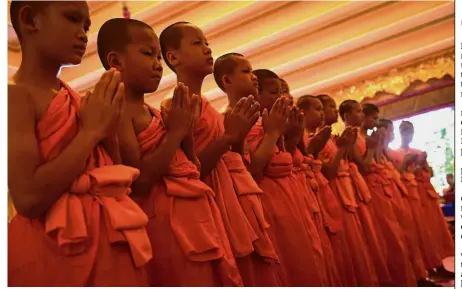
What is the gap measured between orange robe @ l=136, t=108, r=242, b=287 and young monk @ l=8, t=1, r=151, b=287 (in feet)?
0.81

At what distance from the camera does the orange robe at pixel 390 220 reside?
3.42 metres

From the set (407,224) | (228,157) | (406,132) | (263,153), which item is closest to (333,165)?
(263,153)

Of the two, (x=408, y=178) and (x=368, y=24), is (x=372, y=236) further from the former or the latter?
(x=368, y=24)

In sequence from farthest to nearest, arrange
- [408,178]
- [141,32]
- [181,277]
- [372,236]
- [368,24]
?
1. [368,24]
2. [408,178]
3. [372,236]
4. [141,32]
5. [181,277]

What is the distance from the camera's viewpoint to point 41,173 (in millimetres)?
1118

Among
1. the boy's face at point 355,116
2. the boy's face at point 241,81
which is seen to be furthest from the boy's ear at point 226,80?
the boy's face at point 355,116

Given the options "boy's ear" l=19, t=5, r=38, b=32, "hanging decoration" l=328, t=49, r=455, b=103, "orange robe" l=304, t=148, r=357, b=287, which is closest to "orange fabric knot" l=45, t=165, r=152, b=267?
"boy's ear" l=19, t=5, r=38, b=32

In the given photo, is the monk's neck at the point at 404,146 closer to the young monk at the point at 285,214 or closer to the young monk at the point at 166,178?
the young monk at the point at 285,214

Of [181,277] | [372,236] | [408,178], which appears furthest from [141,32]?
[408,178]

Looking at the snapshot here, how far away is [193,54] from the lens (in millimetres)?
1923

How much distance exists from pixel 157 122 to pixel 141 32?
0.29m

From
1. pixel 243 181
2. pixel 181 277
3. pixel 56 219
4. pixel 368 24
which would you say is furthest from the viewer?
pixel 368 24

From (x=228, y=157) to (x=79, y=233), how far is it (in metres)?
0.94

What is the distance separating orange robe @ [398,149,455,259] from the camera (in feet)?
15.3
